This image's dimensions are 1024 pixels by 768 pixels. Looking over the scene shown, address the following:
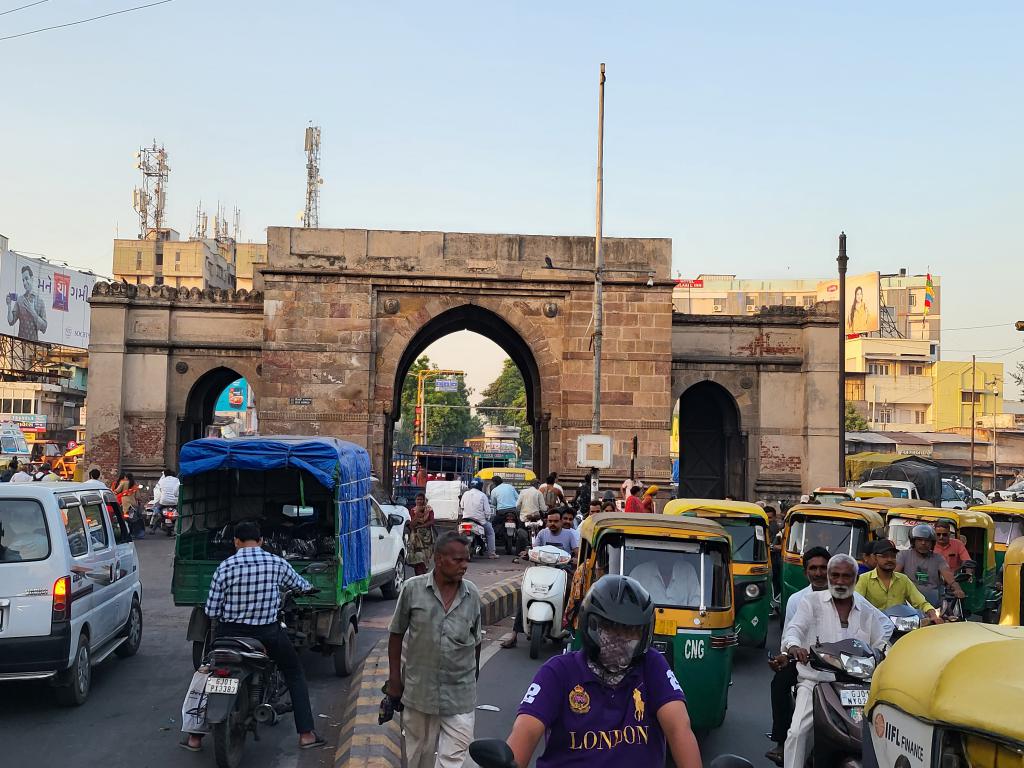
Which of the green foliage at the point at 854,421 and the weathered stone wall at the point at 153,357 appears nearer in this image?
the weathered stone wall at the point at 153,357

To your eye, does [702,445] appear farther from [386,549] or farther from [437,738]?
[437,738]

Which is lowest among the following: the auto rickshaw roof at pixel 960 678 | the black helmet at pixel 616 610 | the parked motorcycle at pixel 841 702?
the parked motorcycle at pixel 841 702

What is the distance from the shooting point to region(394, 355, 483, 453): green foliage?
94.8 m

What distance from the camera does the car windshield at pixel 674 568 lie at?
811 centimetres

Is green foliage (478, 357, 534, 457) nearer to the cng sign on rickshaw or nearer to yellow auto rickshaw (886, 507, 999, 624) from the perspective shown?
yellow auto rickshaw (886, 507, 999, 624)

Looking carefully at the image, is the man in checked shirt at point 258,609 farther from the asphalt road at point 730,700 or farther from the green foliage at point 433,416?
the green foliage at point 433,416

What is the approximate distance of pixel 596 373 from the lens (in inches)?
997

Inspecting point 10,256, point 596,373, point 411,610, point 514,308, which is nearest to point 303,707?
point 411,610

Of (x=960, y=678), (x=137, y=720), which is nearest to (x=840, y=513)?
(x=137, y=720)

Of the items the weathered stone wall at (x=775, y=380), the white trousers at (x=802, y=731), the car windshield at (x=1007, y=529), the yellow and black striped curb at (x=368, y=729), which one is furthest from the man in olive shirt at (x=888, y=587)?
the weathered stone wall at (x=775, y=380)

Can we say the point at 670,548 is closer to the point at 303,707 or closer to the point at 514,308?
the point at 303,707

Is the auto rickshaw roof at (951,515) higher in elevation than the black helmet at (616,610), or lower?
lower

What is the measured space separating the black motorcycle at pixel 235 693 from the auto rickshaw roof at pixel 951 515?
919 centimetres

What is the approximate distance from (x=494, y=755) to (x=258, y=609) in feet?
14.0
